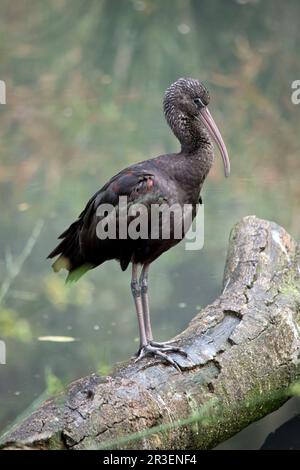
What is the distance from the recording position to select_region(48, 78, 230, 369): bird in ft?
11.6

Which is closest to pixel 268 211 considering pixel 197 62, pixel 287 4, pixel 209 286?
pixel 209 286

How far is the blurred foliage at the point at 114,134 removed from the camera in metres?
4.65

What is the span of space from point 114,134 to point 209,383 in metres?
4.59

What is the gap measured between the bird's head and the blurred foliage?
2.88 ft


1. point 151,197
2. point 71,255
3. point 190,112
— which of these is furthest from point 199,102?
point 71,255

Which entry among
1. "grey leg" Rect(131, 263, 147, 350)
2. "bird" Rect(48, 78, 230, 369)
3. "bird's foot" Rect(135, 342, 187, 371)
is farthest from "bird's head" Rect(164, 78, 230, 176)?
"bird's foot" Rect(135, 342, 187, 371)

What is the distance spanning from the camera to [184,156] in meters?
3.70

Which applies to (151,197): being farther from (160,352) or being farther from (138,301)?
(160,352)

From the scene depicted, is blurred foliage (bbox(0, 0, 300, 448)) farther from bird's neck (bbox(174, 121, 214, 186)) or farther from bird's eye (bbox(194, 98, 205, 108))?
bird's eye (bbox(194, 98, 205, 108))

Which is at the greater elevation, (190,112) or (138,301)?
(190,112)

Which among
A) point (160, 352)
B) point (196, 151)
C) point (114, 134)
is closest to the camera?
point (160, 352)

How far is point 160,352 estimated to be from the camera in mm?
3457

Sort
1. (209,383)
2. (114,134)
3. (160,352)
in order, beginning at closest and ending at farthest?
(209,383)
(160,352)
(114,134)
